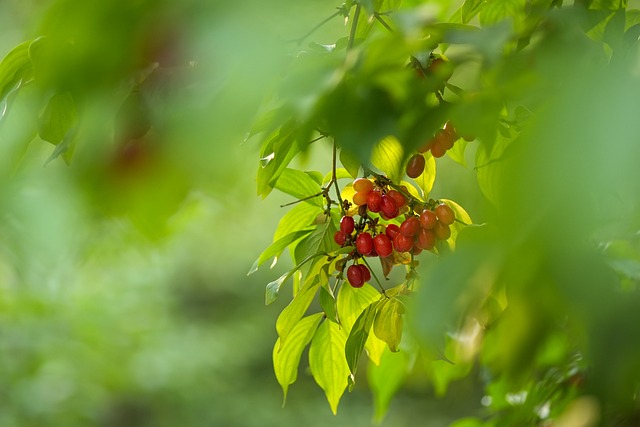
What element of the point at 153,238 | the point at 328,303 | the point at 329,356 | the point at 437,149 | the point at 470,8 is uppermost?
the point at 153,238

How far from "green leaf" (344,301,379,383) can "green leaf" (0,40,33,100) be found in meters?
0.34

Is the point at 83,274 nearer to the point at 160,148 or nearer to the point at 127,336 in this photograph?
the point at 127,336

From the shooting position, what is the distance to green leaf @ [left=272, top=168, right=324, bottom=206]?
2.63ft

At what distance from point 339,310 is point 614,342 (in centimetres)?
56

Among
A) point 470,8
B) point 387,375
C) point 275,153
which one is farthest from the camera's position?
point 387,375

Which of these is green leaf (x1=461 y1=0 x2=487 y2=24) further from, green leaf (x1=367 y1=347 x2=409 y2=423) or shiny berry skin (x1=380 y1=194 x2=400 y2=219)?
green leaf (x1=367 y1=347 x2=409 y2=423)

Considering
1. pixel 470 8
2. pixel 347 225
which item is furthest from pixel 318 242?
pixel 470 8

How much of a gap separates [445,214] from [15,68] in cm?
39

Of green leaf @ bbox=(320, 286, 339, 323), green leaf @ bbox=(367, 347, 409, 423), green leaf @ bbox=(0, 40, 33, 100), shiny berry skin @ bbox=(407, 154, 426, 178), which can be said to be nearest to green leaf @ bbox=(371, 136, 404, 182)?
shiny berry skin @ bbox=(407, 154, 426, 178)

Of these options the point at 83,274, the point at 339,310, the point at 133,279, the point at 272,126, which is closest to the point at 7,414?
the point at 83,274

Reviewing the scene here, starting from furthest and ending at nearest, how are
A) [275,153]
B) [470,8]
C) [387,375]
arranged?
1. [387,375]
2. [470,8]
3. [275,153]

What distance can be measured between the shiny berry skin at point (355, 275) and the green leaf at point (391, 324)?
6 centimetres

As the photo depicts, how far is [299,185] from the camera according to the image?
2.66ft

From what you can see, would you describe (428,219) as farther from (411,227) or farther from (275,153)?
(275,153)
